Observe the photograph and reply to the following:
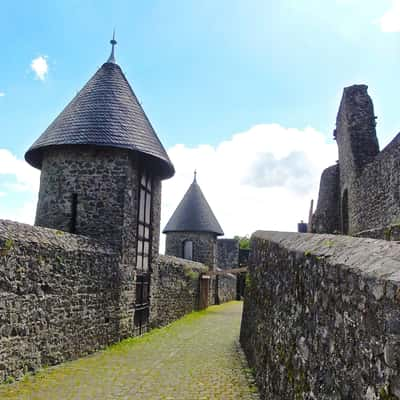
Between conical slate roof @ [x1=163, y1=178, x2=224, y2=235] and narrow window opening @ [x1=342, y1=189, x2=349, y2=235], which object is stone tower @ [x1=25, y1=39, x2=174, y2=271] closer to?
narrow window opening @ [x1=342, y1=189, x2=349, y2=235]

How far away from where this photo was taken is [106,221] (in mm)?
11719

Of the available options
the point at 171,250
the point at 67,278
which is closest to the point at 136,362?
the point at 67,278

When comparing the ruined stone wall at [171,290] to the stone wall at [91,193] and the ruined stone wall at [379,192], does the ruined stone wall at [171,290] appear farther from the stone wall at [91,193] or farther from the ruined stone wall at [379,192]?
the ruined stone wall at [379,192]

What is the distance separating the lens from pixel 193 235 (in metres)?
29.0

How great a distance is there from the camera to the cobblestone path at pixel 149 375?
6.52 metres

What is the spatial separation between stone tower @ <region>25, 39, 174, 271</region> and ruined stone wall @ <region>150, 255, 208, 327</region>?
202cm

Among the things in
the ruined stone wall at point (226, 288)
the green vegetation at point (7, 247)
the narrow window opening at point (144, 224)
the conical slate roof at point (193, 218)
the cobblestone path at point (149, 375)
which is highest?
the conical slate roof at point (193, 218)

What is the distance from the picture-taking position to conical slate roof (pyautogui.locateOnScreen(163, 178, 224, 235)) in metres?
29.0

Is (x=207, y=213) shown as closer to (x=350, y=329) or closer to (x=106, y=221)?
(x=106, y=221)

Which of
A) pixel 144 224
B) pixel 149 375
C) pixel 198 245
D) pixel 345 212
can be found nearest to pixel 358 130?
pixel 345 212

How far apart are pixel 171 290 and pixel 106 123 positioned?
7802mm

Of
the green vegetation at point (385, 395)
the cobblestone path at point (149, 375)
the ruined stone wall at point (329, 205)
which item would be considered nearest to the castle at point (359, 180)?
the ruined stone wall at point (329, 205)

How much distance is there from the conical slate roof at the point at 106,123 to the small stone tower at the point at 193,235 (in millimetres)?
14557

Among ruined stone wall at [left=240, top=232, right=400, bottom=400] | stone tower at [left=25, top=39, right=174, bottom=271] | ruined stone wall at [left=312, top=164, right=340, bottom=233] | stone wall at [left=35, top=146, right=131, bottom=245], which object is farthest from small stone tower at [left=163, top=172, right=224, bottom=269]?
ruined stone wall at [left=240, top=232, right=400, bottom=400]
